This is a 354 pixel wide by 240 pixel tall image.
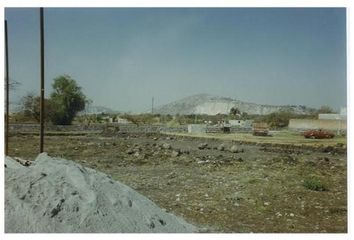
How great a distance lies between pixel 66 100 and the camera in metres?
10.2

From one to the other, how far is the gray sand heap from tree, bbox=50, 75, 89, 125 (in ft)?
9.35

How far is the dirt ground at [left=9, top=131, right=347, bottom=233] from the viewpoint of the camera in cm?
630

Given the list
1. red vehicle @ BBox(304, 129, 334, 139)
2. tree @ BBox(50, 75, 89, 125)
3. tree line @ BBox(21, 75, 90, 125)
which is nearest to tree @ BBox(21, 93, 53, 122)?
tree line @ BBox(21, 75, 90, 125)

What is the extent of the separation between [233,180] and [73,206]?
12.1 feet

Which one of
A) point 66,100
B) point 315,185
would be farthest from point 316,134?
point 66,100

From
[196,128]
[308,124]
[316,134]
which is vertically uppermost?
[308,124]

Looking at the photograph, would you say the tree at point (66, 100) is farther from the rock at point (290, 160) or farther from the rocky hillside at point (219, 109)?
the rock at point (290, 160)

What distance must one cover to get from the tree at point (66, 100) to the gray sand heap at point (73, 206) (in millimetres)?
2849

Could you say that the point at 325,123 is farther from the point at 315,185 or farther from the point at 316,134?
the point at 315,185

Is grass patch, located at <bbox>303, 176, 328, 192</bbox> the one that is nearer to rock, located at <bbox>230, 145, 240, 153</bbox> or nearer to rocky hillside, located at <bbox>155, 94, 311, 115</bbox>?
rocky hillside, located at <bbox>155, 94, 311, 115</bbox>

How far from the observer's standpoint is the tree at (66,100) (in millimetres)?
8570

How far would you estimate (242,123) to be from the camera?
16500mm

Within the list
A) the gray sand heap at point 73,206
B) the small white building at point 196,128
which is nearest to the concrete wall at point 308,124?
the gray sand heap at point 73,206

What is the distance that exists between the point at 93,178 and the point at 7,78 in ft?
9.23
